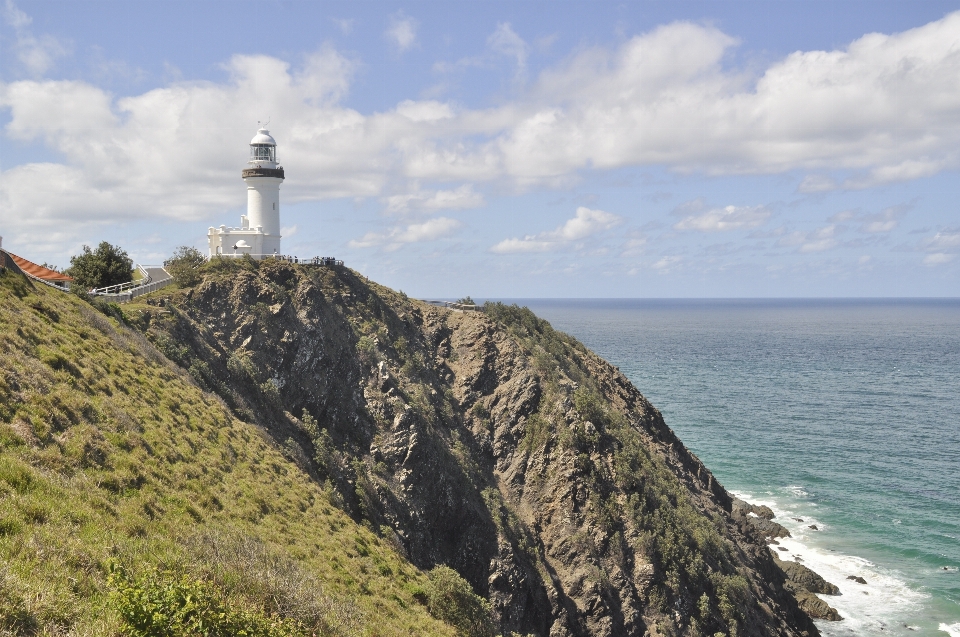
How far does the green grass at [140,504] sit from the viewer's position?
13375 millimetres

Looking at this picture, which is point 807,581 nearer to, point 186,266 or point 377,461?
point 377,461

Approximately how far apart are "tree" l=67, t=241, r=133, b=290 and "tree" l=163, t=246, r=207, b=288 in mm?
3079

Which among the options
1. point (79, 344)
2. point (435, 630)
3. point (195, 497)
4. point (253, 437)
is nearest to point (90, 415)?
point (195, 497)

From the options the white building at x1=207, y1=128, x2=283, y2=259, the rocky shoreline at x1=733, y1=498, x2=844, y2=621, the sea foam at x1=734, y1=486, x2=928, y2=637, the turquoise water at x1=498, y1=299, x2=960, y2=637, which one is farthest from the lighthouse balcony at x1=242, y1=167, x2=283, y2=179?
the turquoise water at x1=498, y1=299, x2=960, y2=637

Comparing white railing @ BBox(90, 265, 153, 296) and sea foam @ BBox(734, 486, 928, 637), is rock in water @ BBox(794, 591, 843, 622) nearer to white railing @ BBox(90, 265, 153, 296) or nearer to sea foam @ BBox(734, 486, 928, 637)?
sea foam @ BBox(734, 486, 928, 637)

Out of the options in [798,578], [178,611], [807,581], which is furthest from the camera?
[798,578]

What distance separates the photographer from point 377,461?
4234 cm

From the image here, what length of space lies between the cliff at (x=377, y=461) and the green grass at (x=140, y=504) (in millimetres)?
125

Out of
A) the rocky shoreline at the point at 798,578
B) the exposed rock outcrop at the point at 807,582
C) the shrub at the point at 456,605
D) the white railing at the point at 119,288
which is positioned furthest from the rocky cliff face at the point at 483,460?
the shrub at the point at 456,605

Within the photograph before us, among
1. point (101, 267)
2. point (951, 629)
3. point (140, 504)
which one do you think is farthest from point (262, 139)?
point (951, 629)

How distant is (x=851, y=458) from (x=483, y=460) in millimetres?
48594

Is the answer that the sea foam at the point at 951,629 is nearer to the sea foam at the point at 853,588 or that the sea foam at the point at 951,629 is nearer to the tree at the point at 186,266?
the sea foam at the point at 853,588

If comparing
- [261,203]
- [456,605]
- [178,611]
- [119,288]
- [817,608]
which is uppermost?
[261,203]

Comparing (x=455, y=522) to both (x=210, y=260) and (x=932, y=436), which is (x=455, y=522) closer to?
(x=210, y=260)
